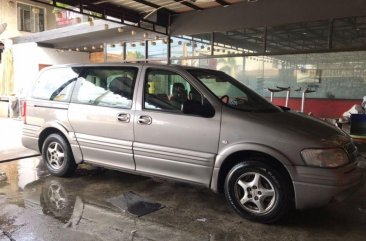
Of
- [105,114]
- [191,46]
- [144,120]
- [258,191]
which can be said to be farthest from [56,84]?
[191,46]

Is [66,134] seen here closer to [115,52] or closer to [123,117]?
[123,117]

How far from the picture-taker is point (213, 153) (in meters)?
3.95

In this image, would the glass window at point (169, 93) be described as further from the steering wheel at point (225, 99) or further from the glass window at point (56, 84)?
the glass window at point (56, 84)

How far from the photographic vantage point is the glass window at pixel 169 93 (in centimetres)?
420

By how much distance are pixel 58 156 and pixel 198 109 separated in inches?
103

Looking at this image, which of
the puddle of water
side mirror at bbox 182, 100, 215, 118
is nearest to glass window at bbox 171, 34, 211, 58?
side mirror at bbox 182, 100, 215, 118

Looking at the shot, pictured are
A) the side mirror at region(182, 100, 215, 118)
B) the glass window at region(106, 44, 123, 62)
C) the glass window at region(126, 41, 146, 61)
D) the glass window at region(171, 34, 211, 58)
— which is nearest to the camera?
the side mirror at region(182, 100, 215, 118)

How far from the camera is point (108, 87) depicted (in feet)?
15.9

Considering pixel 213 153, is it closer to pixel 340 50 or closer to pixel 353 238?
pixel 353 238

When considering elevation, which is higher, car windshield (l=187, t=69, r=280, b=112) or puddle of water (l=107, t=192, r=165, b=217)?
car windshield (l=187, t=69, r=280, b=112)

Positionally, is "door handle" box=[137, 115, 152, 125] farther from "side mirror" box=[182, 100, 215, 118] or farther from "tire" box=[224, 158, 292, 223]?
"tire" box=[224, 158, 292, 223]

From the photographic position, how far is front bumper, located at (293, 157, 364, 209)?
343 cm

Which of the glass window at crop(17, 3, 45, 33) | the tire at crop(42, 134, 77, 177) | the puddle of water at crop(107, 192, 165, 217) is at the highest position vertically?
the glass window at crop(17, 3, 45, 33)

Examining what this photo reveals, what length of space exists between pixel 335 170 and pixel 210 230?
142cm
